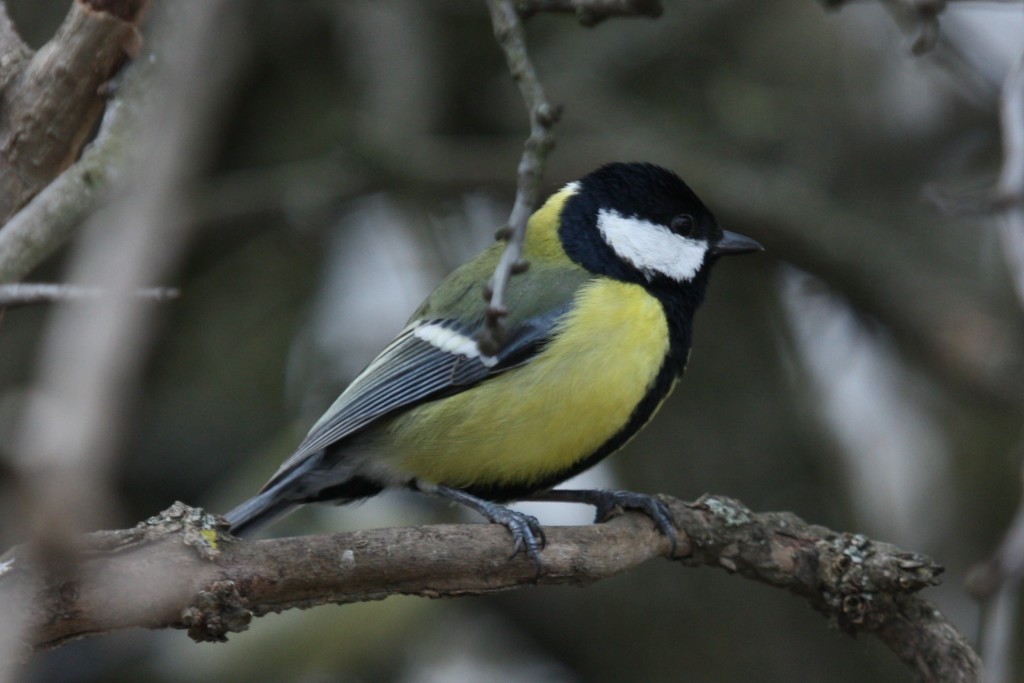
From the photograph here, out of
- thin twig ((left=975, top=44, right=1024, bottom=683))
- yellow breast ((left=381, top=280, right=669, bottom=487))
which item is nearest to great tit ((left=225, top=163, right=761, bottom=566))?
yellow breast ((left=381, top=280, right=669, bottom=487))

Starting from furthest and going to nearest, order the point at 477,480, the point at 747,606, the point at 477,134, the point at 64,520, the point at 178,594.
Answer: the point at 477,134
the point at 747,606
the point at 477,480
the point at 178,594
the point at 64,520

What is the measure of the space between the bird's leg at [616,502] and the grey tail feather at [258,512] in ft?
2.23

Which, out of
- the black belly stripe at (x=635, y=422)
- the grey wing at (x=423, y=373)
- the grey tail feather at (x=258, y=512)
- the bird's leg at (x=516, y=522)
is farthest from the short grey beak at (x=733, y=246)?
the grey tail feather at (x=258, y=512)

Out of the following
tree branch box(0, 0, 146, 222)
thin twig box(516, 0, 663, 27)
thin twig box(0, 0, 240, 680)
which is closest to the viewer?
thin twig box(0, 0, 240, 680)

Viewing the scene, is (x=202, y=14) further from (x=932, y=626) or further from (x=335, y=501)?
(x=335, y=501)

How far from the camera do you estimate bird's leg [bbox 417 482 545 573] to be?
2.47 m

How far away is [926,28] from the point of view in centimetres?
251

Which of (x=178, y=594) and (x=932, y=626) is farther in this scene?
(x=932, y=626)

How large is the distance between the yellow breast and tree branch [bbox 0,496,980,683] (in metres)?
0.26

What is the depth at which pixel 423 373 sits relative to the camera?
9.93ft

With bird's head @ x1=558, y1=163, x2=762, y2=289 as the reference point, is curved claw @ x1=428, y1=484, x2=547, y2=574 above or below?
below

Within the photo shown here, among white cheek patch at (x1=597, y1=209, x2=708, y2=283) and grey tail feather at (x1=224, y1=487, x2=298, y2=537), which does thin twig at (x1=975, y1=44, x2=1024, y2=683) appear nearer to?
white cheek patch at (x1=597, y1=209, x2=708, y2=283)

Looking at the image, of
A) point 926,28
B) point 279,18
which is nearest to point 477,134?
point 279,18

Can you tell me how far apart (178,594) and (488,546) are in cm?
71
